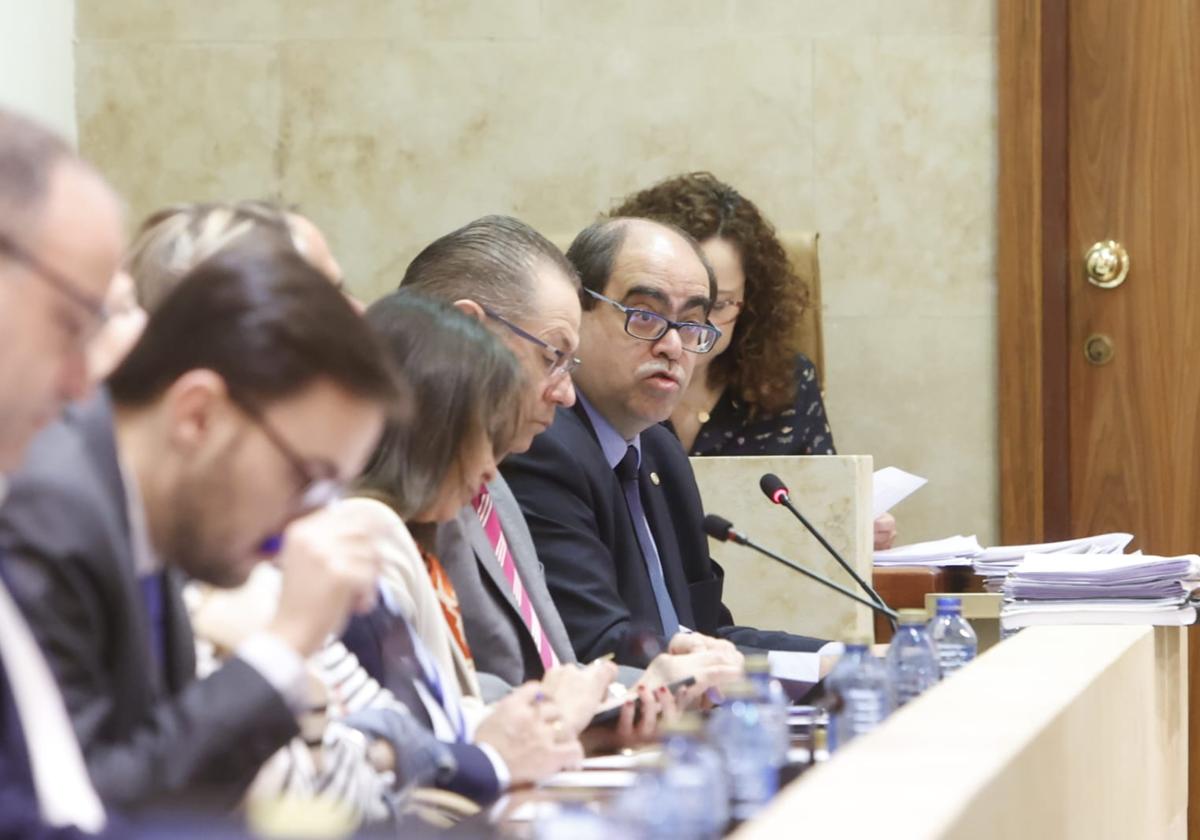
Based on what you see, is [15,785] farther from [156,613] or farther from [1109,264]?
[1109,264]

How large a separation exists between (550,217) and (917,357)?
1.12 meters

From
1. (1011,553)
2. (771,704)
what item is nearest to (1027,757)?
(771,704)

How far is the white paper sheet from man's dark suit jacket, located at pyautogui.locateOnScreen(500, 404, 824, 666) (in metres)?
0.72

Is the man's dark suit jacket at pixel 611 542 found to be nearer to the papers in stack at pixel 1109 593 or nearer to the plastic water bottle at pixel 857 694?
the papers in stack at pixel 1109 593

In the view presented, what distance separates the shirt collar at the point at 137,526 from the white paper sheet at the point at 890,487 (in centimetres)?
305

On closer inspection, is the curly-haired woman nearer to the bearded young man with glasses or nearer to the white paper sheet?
the white paper sheet

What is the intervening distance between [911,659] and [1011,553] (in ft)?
4.46

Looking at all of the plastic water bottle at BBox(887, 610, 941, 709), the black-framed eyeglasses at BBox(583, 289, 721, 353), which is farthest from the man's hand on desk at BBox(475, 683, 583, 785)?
the black-framed eyeglasses at BBox(583, 289, 721, 353)

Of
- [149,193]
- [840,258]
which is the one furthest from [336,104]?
[840,258]

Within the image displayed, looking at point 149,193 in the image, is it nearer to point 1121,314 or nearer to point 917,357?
point 917,357

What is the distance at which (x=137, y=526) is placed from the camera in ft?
4.91

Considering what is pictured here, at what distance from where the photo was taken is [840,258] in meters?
5.33

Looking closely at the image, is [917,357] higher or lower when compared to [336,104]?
lower

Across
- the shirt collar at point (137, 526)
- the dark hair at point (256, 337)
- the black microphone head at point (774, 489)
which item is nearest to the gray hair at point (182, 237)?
the dark hair at point (256, 337)
